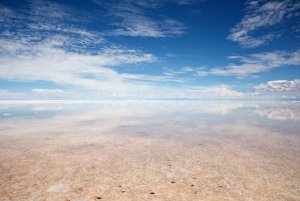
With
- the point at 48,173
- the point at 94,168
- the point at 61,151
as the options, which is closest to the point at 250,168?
the point at 94,168

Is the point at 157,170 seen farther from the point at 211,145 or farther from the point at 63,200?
the point at 211,145

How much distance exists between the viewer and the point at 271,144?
30.2 ft

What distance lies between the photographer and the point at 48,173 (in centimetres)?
576

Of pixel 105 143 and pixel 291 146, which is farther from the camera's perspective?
pixel 105 143

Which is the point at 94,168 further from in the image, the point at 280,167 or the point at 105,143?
the point at 280,167

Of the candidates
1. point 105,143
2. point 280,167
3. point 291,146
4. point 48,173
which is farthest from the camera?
point 105,143

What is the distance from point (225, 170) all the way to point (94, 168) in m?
4.53

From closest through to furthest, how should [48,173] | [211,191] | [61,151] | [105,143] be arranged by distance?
1. [211,191]
2. [48,173]
3. [61,151]
4. [105,143]

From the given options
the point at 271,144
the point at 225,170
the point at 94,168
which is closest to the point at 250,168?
the point at 225,170

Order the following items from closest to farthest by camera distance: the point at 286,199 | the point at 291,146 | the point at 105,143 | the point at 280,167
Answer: the point at 286,199
the point at 280,167
the point at 291,146
the point at 105,143

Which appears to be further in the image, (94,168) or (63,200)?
(94,168)

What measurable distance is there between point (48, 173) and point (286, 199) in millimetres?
6811

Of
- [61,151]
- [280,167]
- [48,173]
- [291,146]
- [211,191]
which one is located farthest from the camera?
[291,146]

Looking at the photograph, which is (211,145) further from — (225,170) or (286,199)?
(286,199)
